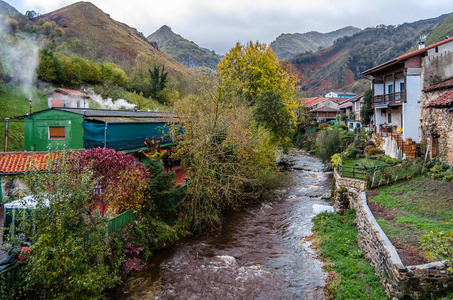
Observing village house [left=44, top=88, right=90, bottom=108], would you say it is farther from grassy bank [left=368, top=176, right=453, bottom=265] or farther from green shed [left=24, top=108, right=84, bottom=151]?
grassy bank [left=368, top=176, right=453, bottom=265]

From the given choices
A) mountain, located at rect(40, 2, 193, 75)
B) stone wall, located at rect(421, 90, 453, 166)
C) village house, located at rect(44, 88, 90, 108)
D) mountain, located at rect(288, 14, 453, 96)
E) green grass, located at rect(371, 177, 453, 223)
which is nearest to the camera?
green grass, located at rect(371, 177, 453, 223)

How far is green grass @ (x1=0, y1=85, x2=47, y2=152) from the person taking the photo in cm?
2181

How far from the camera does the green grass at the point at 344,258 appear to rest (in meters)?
8.38

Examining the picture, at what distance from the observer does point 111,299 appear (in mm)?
9125

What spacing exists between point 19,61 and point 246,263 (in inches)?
1504

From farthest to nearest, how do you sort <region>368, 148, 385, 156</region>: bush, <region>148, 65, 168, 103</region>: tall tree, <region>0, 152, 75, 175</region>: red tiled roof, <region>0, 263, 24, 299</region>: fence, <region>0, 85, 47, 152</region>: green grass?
<region>148, 65, 168, 103</region>: tall tree → <region>368, 148, 385, 156</region>: bush → <region>0, 85, 47, 152</region>: green grass → <region>0, 152, 75, 175</region>: red tiled roof → <region>0, 263, 24, 299</region>: fence

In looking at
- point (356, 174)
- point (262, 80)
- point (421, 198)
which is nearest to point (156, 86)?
point (262, 80)

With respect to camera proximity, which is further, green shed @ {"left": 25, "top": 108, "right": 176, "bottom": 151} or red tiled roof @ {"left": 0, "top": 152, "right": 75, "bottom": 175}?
green shed @ {"left": 25, "top": 108, "right": 176, "bottom": 151}

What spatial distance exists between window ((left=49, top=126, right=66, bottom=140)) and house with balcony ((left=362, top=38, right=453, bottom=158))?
2172 cm

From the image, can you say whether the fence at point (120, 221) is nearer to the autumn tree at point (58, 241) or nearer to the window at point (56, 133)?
the autumn tree at point (58, 241)

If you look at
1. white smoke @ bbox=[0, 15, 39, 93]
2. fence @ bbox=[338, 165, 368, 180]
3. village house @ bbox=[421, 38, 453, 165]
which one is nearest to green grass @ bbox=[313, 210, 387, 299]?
fence @ bbox=[338, 165, 368, 180]

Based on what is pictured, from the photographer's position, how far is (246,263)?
11.8m

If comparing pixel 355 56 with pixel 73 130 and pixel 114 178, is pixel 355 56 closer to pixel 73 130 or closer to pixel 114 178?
pixel 73 130

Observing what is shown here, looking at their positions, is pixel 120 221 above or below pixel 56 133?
below
